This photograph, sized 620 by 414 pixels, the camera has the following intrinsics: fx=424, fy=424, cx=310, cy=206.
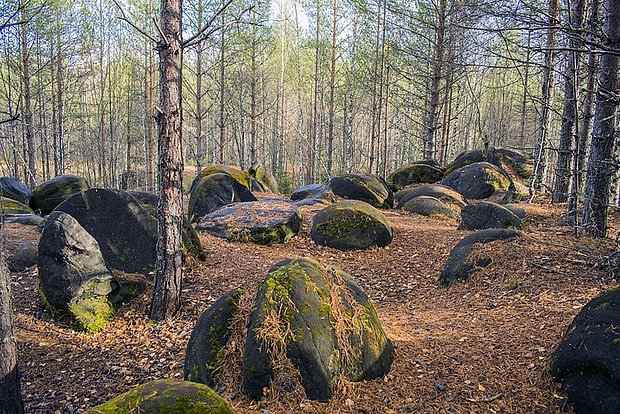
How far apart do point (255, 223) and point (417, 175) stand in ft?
31.6

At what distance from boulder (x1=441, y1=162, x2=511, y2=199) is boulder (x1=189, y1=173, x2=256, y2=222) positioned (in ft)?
24.3

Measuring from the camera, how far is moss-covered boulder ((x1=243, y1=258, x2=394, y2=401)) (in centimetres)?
341

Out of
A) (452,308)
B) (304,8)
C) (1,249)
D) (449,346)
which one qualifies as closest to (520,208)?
(452,308)

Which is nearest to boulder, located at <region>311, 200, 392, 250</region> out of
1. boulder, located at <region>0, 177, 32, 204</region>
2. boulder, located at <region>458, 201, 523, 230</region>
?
boulder, located at <region>458, 201, 523, 230</region>

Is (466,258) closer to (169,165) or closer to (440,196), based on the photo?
(169,165)

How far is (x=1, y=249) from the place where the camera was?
344 cm

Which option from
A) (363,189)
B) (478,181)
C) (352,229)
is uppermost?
(478,181)

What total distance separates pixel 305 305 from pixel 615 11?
5.05 metres

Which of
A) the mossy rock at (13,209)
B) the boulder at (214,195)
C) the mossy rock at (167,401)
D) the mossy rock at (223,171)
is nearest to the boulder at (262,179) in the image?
the mossy rock at (223,171)

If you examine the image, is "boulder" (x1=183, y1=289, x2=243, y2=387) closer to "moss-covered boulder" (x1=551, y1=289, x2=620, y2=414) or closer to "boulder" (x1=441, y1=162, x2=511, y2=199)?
"moss-covered boulder" (x1=551, y1=289, x2=620, y2=414)

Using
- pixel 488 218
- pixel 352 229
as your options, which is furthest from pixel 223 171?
pixel 488 218

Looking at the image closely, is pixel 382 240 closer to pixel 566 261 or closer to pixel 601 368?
pixel 566 261

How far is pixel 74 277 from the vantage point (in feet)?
19.7

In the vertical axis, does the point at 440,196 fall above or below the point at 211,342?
above
